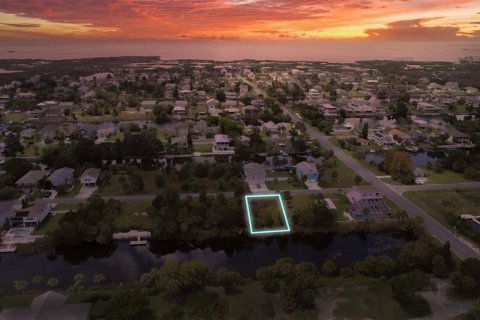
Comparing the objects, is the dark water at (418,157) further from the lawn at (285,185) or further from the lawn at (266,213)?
the lawn at (266,213)

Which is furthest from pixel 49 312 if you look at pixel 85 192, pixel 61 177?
pixel 61 177

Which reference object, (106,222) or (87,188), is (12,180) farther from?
(106,222)

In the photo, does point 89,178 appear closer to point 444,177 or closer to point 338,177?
point 338,177

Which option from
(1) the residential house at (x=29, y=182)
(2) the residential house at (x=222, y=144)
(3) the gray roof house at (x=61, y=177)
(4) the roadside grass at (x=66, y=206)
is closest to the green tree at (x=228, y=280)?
(4) the roadside grass at (x=66, y=206)

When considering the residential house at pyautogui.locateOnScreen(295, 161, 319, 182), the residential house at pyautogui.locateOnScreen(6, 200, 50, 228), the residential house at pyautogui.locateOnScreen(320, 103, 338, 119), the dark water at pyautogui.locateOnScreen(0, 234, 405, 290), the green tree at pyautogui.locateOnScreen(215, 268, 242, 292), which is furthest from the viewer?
the residential house at pyautogui.locateOnScreen(320, 103, 338, 119)

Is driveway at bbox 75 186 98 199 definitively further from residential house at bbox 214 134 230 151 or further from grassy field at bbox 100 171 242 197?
residential house at bbox 214 134 230 151

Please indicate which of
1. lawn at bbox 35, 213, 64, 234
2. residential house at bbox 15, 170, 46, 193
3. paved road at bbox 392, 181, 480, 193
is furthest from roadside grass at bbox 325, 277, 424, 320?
residential house at bbox 15, 170, 46, 193

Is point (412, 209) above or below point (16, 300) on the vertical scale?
above
